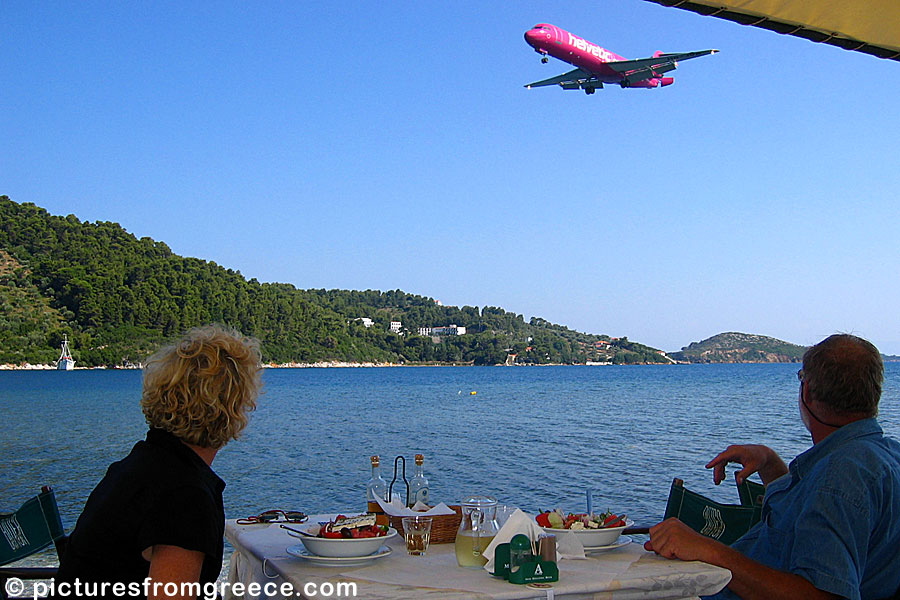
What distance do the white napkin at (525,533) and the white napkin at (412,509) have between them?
9.9 inches

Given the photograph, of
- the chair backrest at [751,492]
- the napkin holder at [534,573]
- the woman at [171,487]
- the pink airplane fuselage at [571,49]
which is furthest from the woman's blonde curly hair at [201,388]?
the pink airplane fuselage at [571,49]

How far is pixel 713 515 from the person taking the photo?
2459mm

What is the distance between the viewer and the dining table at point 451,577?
158cm

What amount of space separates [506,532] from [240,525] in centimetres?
91

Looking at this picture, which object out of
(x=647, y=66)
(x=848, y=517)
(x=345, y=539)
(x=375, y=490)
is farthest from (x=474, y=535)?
(x=647, y=66)

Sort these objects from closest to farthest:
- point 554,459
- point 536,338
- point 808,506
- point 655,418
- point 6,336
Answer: point 808,506 → point 554,459 → point 655,418 → point 6,336 → point 536,338

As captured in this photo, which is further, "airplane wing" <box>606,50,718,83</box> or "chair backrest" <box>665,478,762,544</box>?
"airplane wing" <box>606,50,718,83</box>

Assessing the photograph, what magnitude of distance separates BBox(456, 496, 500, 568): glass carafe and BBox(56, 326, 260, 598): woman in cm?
55

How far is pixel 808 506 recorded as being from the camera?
5.65ft

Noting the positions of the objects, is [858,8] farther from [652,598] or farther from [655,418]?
[655,418]

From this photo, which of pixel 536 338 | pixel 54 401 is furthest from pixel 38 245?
pixel 536 338

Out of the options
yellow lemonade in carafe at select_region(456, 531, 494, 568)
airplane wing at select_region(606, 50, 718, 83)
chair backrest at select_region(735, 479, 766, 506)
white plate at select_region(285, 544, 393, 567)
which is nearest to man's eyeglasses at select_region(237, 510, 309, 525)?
white plate at select_region(285, 544, 393, 567)

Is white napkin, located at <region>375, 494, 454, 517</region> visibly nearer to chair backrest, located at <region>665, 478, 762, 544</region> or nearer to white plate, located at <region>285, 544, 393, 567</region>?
white plate, located at <region>285, 544, 393, 567</region>

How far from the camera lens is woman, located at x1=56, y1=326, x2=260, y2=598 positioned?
1425 mm
